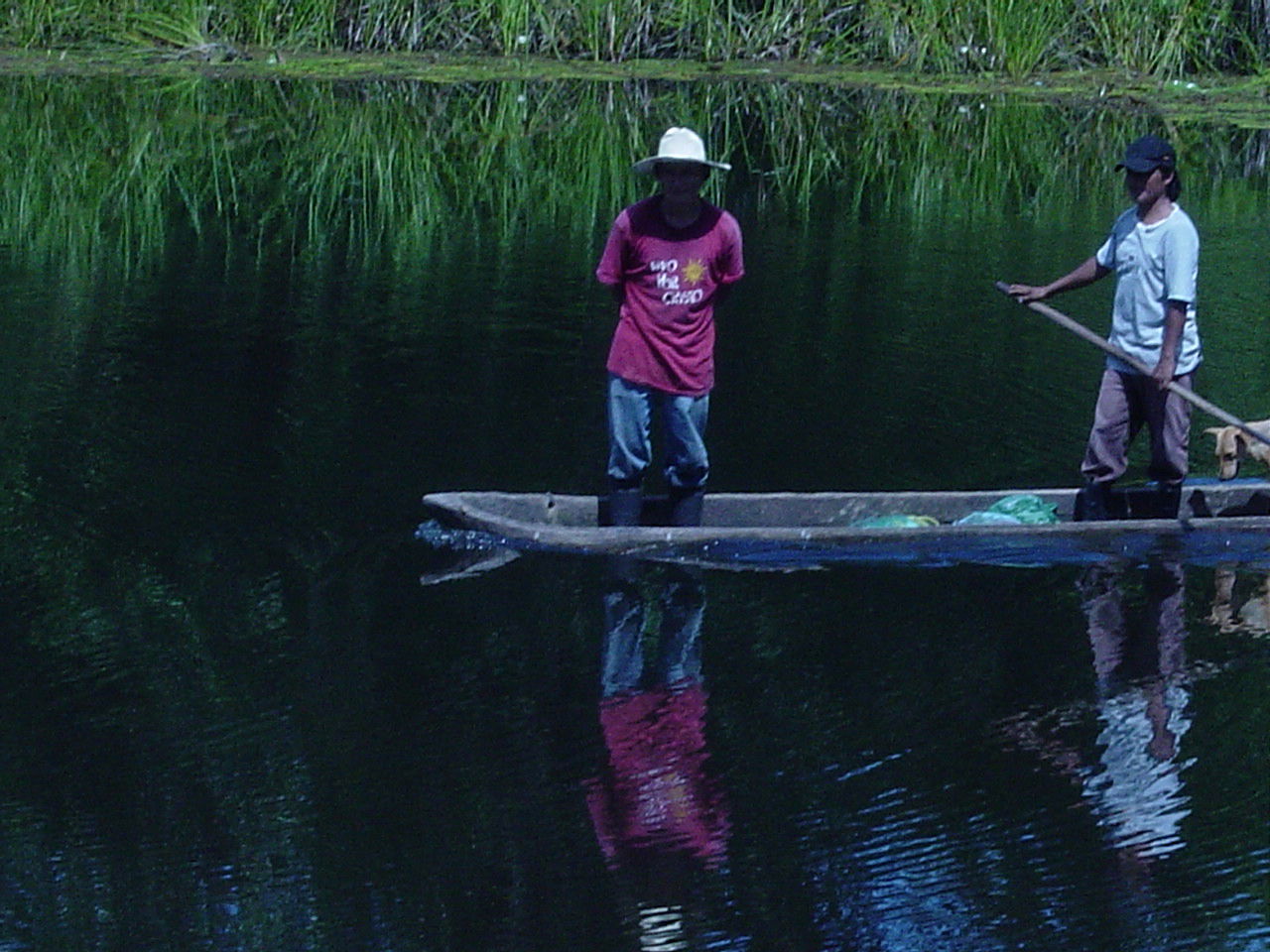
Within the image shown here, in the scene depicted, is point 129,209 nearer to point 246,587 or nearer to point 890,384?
point 890,384

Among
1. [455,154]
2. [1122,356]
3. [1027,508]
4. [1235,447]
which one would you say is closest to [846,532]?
[1027,508]

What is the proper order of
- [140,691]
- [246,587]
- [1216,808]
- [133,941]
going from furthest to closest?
1. [246,587]
2. [140,691]
3. [1216,808]
4. [133,941]

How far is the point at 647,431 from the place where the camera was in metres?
7.43

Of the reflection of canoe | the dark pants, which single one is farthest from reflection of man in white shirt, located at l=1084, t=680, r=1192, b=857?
the dark pants

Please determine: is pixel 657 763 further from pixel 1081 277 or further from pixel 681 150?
pixel 1081 277

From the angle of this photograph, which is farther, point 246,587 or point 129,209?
point 129,209

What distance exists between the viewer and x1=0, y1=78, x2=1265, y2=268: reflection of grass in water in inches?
543

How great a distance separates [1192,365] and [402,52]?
46.5 ft

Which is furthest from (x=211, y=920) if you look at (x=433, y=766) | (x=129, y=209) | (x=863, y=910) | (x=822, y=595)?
(x=129, y=209)

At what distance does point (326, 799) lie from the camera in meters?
5.39

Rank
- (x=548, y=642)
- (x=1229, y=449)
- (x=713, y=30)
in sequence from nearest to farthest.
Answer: (x=548, y=642) → (x=1229, y=449) → (x=713, y=30)

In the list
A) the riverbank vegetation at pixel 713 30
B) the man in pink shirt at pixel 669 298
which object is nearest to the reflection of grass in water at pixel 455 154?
the riverbank vegetation at pixel 713 30

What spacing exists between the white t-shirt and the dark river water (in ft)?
2.57

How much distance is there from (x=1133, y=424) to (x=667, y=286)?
1.83 meters
